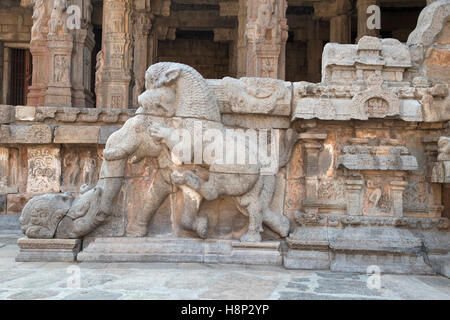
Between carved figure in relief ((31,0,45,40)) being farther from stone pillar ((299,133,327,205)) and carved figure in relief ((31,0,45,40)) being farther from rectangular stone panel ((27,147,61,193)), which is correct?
stone pillar ((299,133,327,205))

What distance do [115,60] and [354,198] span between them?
836cm

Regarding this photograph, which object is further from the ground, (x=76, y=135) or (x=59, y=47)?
(x=59, y=47)

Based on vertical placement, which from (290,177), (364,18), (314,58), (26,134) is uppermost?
(364,18)

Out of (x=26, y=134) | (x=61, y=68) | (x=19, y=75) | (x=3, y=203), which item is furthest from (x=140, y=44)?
(x=3, y=203)

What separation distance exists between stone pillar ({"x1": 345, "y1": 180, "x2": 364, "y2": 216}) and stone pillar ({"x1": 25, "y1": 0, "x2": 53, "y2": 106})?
778 centimetres

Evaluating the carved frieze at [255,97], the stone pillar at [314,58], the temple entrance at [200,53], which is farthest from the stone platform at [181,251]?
the temple entrance at [200,53]

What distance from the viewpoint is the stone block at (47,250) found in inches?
147

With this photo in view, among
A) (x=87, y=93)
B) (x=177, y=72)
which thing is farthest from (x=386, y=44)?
(x=87, y=93)

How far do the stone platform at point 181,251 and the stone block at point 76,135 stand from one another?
323 cm

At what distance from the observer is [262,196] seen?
386 centimetres

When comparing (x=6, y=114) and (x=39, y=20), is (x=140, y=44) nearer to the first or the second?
(x=39, y=20)

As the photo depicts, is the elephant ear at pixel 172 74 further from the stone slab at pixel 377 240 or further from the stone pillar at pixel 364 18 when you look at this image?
the stone pillar at pixel 364 18

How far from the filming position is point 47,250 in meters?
3.76

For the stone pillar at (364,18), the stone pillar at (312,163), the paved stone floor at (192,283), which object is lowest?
the paved stone floor at (192,283)
